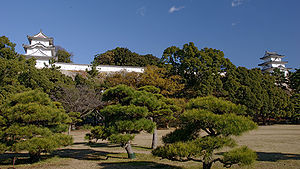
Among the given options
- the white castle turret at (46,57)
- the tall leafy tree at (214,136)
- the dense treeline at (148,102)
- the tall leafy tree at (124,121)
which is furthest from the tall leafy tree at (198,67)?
the tall leafy tree at (214,136)

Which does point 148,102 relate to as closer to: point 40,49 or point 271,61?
point 40,49

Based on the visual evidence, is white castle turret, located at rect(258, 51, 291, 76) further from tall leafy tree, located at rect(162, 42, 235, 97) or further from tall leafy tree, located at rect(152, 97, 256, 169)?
tall leafy tree, located at rect(152, 97, 256, 169)

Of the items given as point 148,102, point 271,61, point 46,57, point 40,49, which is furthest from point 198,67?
point 271,61

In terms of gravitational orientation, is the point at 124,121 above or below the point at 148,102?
below

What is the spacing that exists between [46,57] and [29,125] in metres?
25.3

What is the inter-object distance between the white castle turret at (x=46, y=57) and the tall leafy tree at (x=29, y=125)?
1832cm

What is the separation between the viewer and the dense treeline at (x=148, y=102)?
13.4 feet

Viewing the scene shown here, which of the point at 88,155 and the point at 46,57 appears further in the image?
the point at 46,57

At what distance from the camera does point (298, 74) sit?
26750 mm

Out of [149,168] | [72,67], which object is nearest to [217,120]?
[149,168]

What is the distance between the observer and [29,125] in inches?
233

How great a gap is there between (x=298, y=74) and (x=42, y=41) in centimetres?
3814

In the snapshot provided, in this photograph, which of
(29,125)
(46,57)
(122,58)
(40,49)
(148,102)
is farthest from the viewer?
(122,58)

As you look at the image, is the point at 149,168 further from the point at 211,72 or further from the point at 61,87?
the point at 211,72
